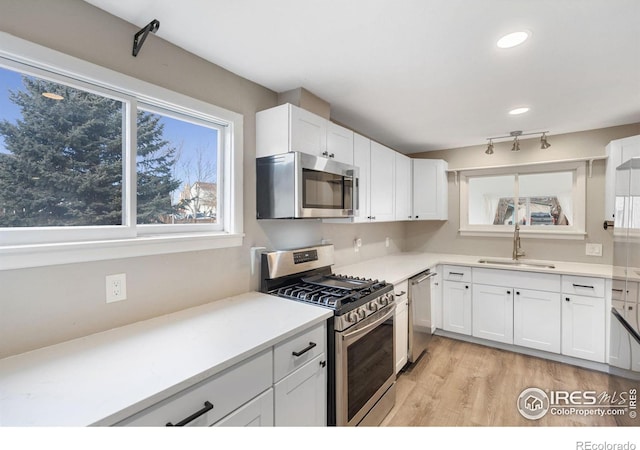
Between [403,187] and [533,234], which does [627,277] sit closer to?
[533,234]

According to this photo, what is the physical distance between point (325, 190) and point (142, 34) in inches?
51.1

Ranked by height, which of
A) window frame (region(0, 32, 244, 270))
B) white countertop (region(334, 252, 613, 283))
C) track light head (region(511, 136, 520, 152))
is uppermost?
track light head (region(511, 136, 520, 152))

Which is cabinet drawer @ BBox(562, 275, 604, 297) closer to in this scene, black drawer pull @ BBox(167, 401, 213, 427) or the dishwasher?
the dishwasher

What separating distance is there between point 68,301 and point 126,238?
347 millimetres

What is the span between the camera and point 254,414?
123cm

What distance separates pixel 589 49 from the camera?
65.0 inches

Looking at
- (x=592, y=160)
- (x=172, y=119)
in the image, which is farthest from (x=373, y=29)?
(x=592, y=160)

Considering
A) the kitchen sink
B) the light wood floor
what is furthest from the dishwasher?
the kitchen sink

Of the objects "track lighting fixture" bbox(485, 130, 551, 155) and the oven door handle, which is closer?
the oven door handle

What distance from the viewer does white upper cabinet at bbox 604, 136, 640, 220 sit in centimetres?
261

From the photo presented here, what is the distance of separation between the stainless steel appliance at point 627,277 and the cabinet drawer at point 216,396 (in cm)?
189

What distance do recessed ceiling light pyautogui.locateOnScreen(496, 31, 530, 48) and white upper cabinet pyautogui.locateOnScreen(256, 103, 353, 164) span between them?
3.70 ft

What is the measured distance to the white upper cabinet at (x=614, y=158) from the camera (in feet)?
8.56

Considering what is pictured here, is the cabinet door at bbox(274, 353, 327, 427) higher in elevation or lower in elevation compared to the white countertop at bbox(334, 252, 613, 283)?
lower
